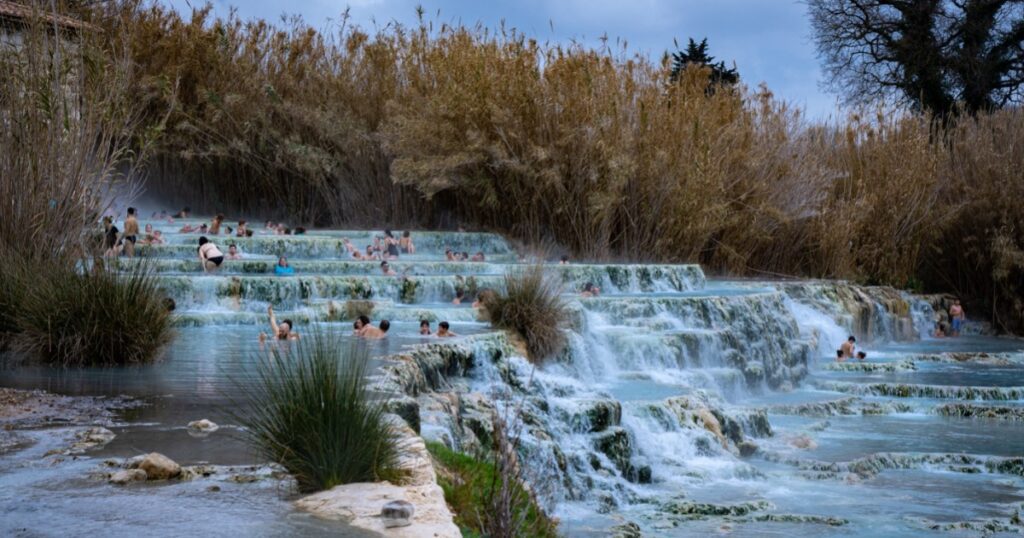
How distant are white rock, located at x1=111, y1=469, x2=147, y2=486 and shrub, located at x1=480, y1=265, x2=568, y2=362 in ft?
25.1

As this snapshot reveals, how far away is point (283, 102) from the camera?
2656 centimetres

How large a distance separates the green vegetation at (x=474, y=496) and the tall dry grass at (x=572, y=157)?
14069 mm

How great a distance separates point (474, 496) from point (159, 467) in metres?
1.72

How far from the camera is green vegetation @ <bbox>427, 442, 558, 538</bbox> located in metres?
6.37

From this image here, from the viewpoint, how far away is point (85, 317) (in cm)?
1109

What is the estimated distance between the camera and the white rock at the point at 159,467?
6570 mm

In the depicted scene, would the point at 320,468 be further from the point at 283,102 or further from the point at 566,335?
the point at 283,102

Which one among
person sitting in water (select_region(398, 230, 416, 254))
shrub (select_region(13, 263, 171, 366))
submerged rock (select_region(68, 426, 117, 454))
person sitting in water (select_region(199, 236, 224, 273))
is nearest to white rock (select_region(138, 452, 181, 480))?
submerged rock (select_region(68, 426, 117, 454))

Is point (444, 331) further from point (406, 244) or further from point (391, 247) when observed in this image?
point (406, 244)

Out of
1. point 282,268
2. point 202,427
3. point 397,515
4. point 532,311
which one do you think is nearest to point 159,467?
point 202,427

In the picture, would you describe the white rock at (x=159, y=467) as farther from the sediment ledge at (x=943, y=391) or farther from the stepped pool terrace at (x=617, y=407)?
the sediment ledge at (x=943, y=391)

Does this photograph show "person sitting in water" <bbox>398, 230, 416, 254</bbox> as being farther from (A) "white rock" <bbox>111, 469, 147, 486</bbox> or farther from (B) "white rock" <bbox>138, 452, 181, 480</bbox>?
(A) "white rock" <bbox>111, 469, 147, 486</bbox>

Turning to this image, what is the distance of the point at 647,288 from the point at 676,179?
345cm

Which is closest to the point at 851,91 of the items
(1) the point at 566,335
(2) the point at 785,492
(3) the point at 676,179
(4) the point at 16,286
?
(3) the point at 676,179
